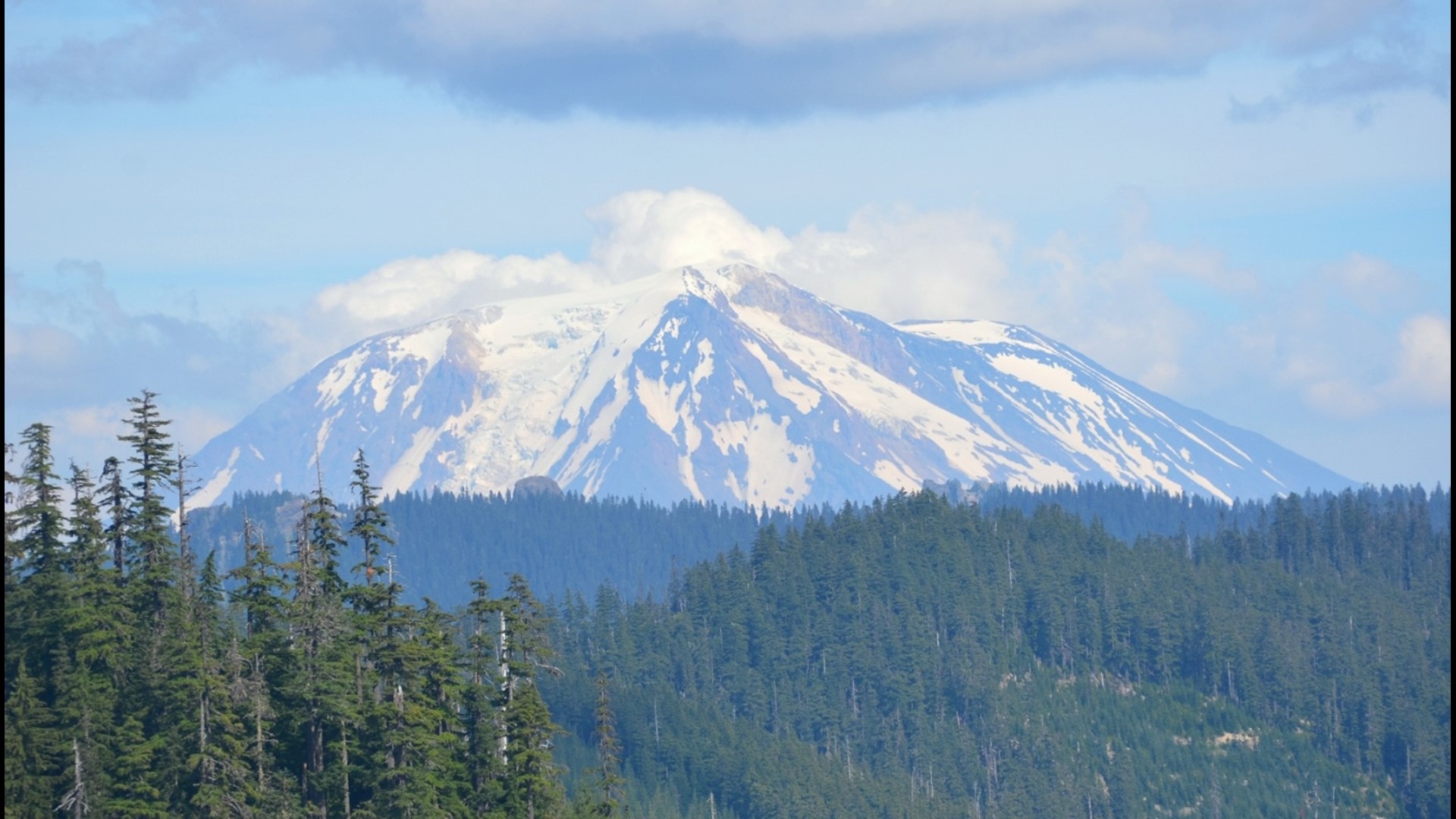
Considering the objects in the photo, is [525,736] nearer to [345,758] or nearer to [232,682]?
[345,758]

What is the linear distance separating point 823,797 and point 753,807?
5.82m

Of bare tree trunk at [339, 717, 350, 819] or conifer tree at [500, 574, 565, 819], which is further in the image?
conifer tree at [500, 574, 565, 819]

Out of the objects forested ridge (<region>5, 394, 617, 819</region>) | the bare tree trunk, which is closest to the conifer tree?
forested ridge (<region>5, 394, 617, 819</region>)

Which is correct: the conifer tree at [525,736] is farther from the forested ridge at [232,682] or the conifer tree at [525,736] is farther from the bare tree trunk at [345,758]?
the bare tree trunk at [345,758]

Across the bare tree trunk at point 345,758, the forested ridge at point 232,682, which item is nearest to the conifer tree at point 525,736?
the forested ridge at point 232,682

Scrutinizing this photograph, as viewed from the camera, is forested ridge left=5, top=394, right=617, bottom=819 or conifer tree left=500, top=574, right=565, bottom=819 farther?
conifer tree left=500, top=574, right=565, bottom=819

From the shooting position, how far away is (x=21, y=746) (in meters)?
71.3

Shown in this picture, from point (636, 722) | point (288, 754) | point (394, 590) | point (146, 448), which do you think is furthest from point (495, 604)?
point (636, 722)

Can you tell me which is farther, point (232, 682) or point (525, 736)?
point (525, 736)

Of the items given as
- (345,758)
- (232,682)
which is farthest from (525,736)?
(232,682)

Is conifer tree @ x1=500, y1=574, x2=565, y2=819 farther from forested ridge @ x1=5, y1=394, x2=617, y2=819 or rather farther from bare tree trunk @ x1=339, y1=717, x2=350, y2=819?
bare tree trunk @ x1=339, y1=717, x2=350, y2=819

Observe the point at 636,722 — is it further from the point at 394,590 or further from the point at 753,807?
the point at 394,590

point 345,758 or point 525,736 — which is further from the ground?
point 525,736

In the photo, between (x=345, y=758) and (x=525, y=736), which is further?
(x=525, y=736)
